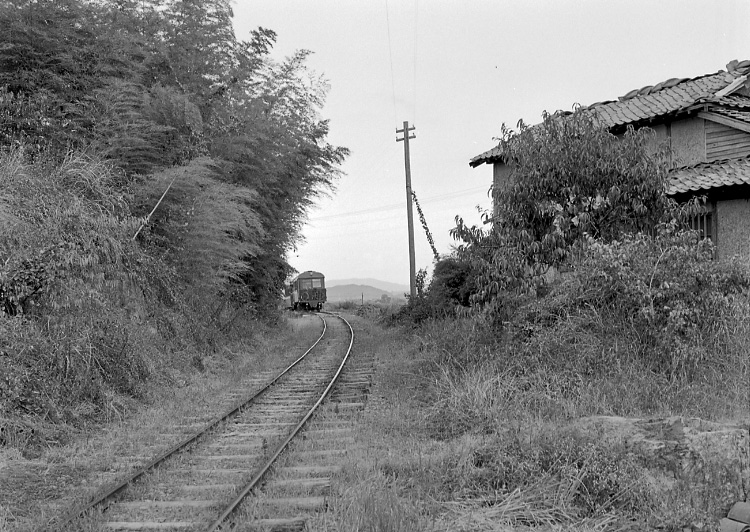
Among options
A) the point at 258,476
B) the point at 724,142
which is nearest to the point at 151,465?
the point at 258,476

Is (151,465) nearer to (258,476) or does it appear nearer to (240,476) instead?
(240,476)

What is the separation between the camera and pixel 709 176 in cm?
1412

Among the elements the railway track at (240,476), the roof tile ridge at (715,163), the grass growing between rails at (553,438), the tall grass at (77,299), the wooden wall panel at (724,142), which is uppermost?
the wooden wall panel at (724,142)

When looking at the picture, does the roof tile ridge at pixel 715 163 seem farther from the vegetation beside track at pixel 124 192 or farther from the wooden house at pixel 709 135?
the vegetation beside track at pixel 124 192

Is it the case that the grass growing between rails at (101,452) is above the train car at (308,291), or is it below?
below

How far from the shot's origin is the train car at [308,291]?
184 ft

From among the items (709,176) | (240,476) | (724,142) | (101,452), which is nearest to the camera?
(240,476)

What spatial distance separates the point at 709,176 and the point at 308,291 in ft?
144

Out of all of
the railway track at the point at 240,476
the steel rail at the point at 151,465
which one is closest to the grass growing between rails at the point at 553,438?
the railway track at the point at 240,476

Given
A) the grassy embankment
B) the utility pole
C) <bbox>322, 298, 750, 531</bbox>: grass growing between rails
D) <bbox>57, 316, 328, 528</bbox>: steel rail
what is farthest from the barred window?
the utility pole

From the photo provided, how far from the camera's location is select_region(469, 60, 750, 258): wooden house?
13.8 meters

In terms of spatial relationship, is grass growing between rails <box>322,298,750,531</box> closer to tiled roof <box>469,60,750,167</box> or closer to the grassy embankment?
the grassy embankment

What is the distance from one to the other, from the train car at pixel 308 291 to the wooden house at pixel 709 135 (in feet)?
131

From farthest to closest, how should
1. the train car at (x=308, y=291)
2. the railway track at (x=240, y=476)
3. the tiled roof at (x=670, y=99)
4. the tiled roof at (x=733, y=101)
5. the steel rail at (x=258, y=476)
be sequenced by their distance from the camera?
1. the train car at (x=308, y=291)
2. the tiled roof at (x=670, y=99)
3. the tiled roof at (x=733, y=101)
4. the railway track at (x=240, y=476)
5. the steel rail at (x=258, y=476)
